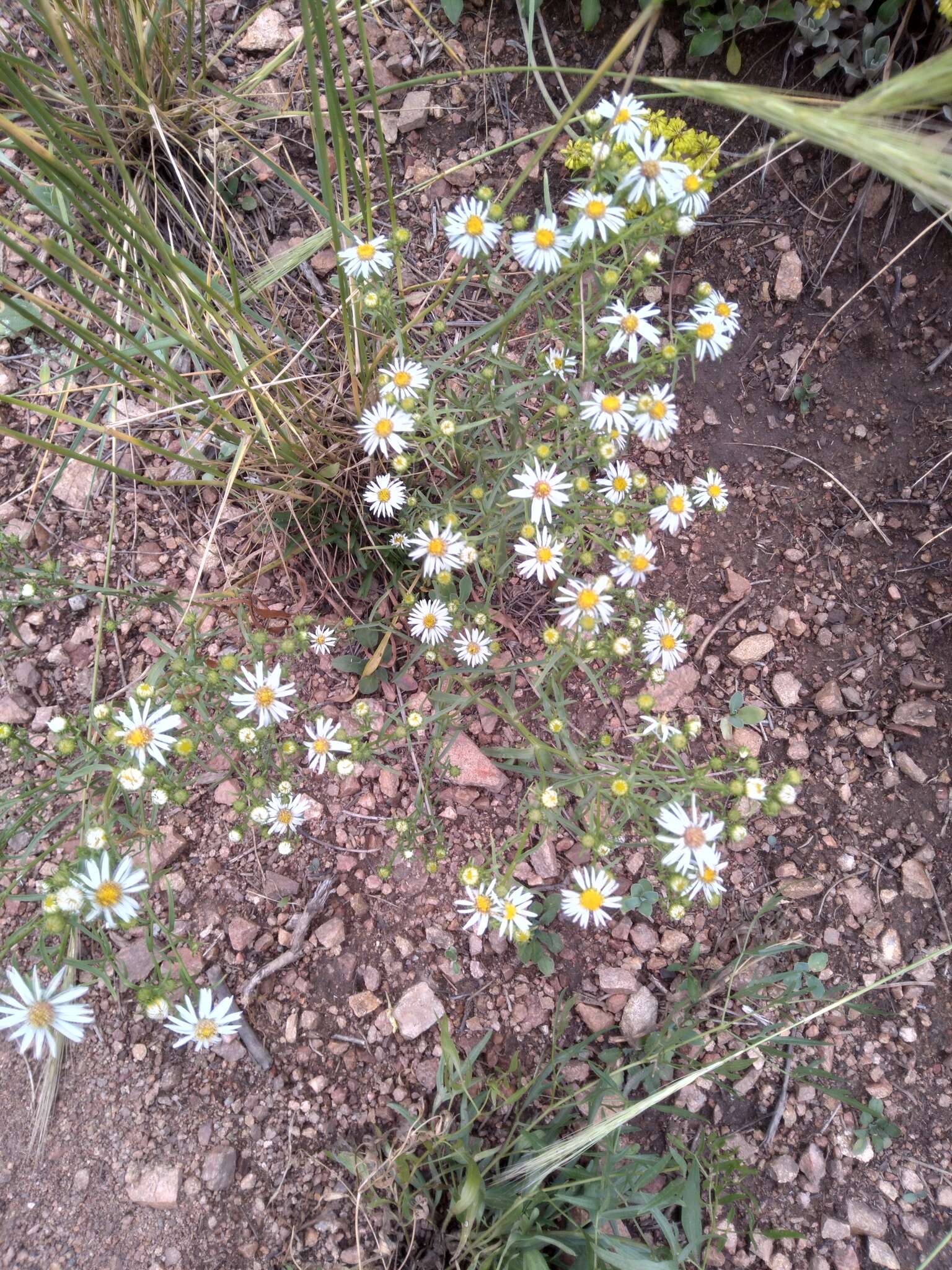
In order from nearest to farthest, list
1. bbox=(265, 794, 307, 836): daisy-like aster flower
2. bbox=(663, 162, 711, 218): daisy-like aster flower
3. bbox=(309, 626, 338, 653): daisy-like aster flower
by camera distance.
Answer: bbox=(663, 162, 711, 218): daisy-like aster flower → bbox=(265, 794, 307, 836): daisy-like aster flower → bbox=(309, 626, 338, 653): daisy-like aster flower

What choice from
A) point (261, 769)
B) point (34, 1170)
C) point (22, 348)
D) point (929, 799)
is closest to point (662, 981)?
point (929, 799)

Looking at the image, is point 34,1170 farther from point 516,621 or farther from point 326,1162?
point 516,621

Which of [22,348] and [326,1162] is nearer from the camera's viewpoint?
Result: [326,1162]

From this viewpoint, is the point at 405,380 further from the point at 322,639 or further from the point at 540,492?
the point at 322,639

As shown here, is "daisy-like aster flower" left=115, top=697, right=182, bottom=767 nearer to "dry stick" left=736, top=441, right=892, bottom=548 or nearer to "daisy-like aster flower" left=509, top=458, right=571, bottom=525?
"daisy-like aster flower" left=509, top=458, right=571, bottom=525

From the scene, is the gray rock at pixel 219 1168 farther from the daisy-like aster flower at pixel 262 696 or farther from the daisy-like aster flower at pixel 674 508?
the daisy-like aster flower at pixel 674 508

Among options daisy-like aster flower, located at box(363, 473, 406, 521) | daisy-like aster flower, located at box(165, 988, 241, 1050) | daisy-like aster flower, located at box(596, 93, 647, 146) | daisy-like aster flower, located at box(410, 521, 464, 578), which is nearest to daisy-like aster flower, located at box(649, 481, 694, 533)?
daisy-like aster flower, located at box(410, 521, 464, 578)
